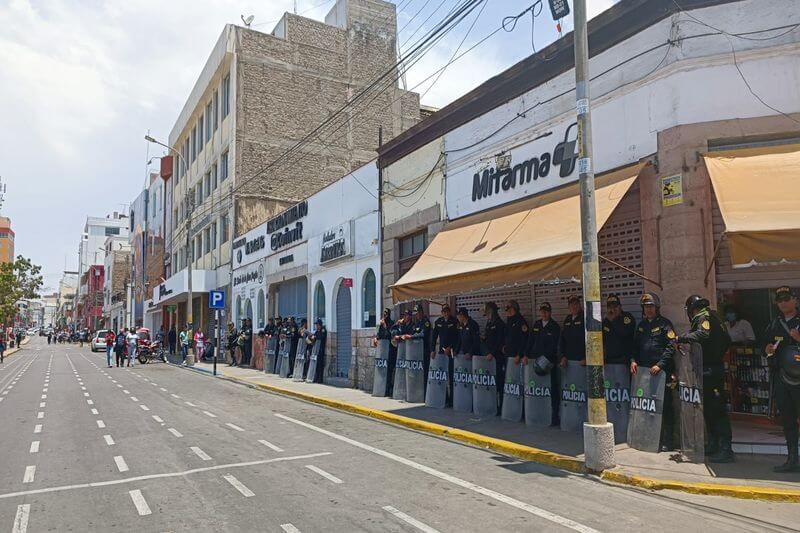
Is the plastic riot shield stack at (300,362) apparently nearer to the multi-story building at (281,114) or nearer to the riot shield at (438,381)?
the riot shield at (438,381)

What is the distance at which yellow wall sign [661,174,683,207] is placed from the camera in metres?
8.76

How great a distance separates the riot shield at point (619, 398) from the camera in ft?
28.5

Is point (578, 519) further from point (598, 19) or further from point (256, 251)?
point (256, 251)

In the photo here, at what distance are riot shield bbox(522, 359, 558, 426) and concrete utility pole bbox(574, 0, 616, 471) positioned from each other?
8.01ft

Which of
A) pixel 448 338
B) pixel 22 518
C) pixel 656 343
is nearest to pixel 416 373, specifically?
pixel 448 338

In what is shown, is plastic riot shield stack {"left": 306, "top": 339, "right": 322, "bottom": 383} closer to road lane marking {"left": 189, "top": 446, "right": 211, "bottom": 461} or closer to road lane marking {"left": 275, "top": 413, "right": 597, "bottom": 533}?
road lane marking {"left": 275, "top": 413, "right": 597, "bottom": 533}

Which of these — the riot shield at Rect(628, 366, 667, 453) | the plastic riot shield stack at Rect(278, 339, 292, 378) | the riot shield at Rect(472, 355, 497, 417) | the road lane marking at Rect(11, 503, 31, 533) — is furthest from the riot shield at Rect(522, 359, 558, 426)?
the plastic riot shield stack at Rect(278, 339, 292, 378)

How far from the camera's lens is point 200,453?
343 inches

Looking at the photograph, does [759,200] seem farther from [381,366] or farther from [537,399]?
[381,366]

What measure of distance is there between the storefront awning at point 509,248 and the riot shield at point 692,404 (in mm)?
1838

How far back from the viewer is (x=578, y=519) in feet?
18.2

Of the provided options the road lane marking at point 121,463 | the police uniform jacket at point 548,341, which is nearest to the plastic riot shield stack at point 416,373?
the police uniform jacket at point 548,341

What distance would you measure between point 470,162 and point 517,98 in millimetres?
1951

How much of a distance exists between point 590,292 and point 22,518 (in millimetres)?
6710
